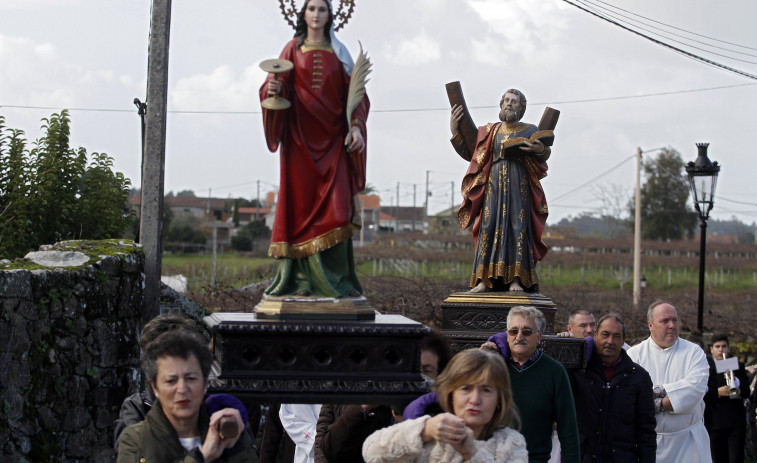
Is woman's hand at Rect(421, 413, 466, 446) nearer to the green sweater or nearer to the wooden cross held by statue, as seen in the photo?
the green sweater

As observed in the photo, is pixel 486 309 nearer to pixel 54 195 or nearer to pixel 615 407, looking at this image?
pixel 615 407

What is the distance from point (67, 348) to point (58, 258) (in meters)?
0.86

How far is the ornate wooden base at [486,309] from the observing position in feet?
24.5

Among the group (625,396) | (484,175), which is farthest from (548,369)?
(484,175)

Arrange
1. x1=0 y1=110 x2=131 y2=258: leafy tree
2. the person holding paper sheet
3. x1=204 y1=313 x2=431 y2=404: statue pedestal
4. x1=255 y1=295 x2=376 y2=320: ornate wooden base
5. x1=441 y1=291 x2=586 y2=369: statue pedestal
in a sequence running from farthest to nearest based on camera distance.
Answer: x1=0 y1=110 x2=131 y2=258: leafy tree < the person holding paper sheet < x1=441 y1=291 x2=586 y2=369: statue pedestal < x1=255 y1=295 x2=376 y2=320: ornate wooden base < x1=204 y1=313 x2=431 y2=404: statue pedestal

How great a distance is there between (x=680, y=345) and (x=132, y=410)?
15.1 ft

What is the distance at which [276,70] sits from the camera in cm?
452

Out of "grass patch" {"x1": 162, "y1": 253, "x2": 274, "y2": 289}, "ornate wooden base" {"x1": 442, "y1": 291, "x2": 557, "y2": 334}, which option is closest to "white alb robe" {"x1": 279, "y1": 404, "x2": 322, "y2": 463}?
"ornate wooden base" {"x1": 442, "y1": 291, "x2": 557, "y2": 334}

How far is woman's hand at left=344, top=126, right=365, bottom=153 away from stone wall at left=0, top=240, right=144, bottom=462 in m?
3.92

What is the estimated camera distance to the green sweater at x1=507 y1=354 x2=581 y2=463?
508cm

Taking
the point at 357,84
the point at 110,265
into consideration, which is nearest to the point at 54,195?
the point at 110,265

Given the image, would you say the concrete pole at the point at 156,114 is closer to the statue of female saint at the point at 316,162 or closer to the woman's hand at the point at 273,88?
the statue of female saint at the point at 316,162

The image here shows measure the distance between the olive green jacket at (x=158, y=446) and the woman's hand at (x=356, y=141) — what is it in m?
1.54

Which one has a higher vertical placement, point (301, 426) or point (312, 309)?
point (312, 309)
